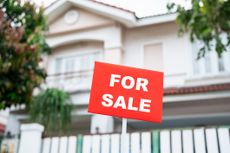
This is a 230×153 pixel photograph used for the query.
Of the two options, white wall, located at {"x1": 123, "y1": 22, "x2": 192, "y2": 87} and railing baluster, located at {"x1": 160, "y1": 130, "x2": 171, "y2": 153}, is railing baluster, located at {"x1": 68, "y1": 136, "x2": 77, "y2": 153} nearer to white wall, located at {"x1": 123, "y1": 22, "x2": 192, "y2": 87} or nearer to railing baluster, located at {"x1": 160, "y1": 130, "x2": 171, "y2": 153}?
railing baluster, located at {"x1": 160, "y1": 130, "x2": 171, "y2": 153}

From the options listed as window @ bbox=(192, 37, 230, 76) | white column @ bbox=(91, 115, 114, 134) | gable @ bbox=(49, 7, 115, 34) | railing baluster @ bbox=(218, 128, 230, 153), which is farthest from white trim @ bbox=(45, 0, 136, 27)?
railing baluster @ bbox=(218, 128, 230, 153)

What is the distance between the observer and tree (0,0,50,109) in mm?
7348

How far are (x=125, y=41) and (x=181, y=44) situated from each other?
212 cm

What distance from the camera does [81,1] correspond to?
39.8 feet

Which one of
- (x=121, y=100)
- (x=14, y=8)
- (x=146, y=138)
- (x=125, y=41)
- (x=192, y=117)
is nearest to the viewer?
(x=121, y=100)

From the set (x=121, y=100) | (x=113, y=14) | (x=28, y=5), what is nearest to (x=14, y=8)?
(x=28, y=5)

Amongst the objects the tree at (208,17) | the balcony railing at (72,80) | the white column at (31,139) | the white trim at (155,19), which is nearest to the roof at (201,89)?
the tree at (208,17)

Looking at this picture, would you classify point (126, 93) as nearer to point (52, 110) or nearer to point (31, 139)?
point (31, 139)

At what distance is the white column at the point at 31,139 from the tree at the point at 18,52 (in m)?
1.88

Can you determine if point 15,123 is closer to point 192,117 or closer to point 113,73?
point 192,117

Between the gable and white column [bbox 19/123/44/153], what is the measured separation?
6817mm

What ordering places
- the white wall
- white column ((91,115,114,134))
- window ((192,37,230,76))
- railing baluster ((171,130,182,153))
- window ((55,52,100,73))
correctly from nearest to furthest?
railing baluster ((171,130,182,153))
white column ((91,115,114,134))
window ((192,37,230,76))
the white wall
window ((55,52,100,73))

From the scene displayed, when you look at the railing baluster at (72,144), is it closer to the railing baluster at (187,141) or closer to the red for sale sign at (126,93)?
the railing baluster at (187,141)

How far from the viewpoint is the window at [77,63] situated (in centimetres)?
1168
